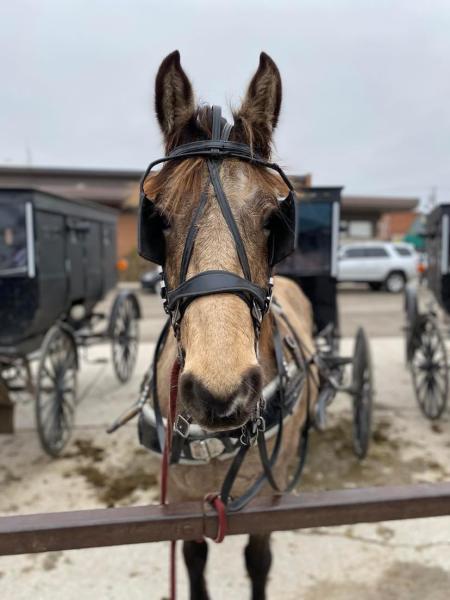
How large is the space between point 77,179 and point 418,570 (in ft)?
77.9

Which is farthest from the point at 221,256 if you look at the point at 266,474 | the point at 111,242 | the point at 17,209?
the point at 111,242

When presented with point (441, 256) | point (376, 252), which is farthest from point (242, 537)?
point (376, 252)

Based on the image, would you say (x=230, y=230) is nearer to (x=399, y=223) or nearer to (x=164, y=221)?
(x=164, y=221)

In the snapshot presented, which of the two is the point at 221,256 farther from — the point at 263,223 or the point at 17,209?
the point at 17,209

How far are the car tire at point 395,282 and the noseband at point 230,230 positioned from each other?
1764 cm

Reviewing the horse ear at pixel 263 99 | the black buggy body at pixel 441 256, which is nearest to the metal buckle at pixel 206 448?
the horse ear at pixel 263 99

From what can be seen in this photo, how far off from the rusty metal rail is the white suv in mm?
17082

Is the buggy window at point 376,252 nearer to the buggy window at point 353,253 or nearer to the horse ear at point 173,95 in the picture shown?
the buggy window at point 353,253

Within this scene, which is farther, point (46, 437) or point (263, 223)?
point (46, 437)

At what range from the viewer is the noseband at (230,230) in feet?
4.11

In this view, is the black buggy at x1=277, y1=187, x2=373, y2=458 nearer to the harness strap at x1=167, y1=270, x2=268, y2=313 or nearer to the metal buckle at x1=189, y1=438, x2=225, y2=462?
the metal buckle at x1=189, y1=438, x2=225, y2=462

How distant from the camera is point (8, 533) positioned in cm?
132

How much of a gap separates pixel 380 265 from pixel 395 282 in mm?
840

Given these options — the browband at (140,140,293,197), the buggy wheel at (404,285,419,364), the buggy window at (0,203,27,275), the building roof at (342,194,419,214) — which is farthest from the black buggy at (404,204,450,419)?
the building roof at (342,194,419,214)
